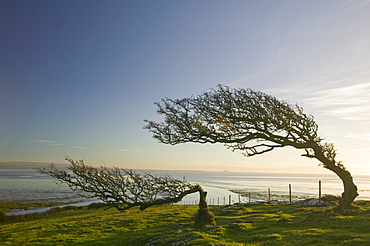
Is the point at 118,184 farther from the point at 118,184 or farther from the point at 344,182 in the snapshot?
the point at 344,182

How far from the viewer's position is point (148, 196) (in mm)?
16125

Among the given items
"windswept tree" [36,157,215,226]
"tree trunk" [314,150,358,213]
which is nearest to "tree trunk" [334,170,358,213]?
"tree trunk" [314,150,358,213]

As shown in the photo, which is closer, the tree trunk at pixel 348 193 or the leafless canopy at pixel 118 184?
the leafless canopy at pixel 118 184

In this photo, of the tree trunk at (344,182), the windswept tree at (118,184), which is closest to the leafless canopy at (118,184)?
the windswept tree at (118,184)

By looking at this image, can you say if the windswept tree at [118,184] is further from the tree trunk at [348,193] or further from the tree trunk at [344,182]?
the tree trunk at [348,193]

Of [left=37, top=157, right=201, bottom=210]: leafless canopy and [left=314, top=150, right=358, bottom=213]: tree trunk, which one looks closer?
[left=37, top=157, right=201, bottom=210]: leafless canopy

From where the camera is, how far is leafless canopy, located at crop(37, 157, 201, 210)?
15070mm

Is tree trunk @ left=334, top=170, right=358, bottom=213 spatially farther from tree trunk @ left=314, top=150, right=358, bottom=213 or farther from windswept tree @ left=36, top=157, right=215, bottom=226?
windswept tree @ left=36, top=157, right=215, bottom=226

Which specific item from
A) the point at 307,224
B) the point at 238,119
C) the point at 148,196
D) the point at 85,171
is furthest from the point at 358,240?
the point at 85,171

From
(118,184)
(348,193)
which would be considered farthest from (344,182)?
(118,184)

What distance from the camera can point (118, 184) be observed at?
15766 mm

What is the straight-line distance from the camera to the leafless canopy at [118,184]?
15.1 metres

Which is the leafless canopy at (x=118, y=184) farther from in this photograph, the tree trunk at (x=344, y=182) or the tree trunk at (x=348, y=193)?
the tree trunk at (x=348, y=193)

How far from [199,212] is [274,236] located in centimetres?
611
